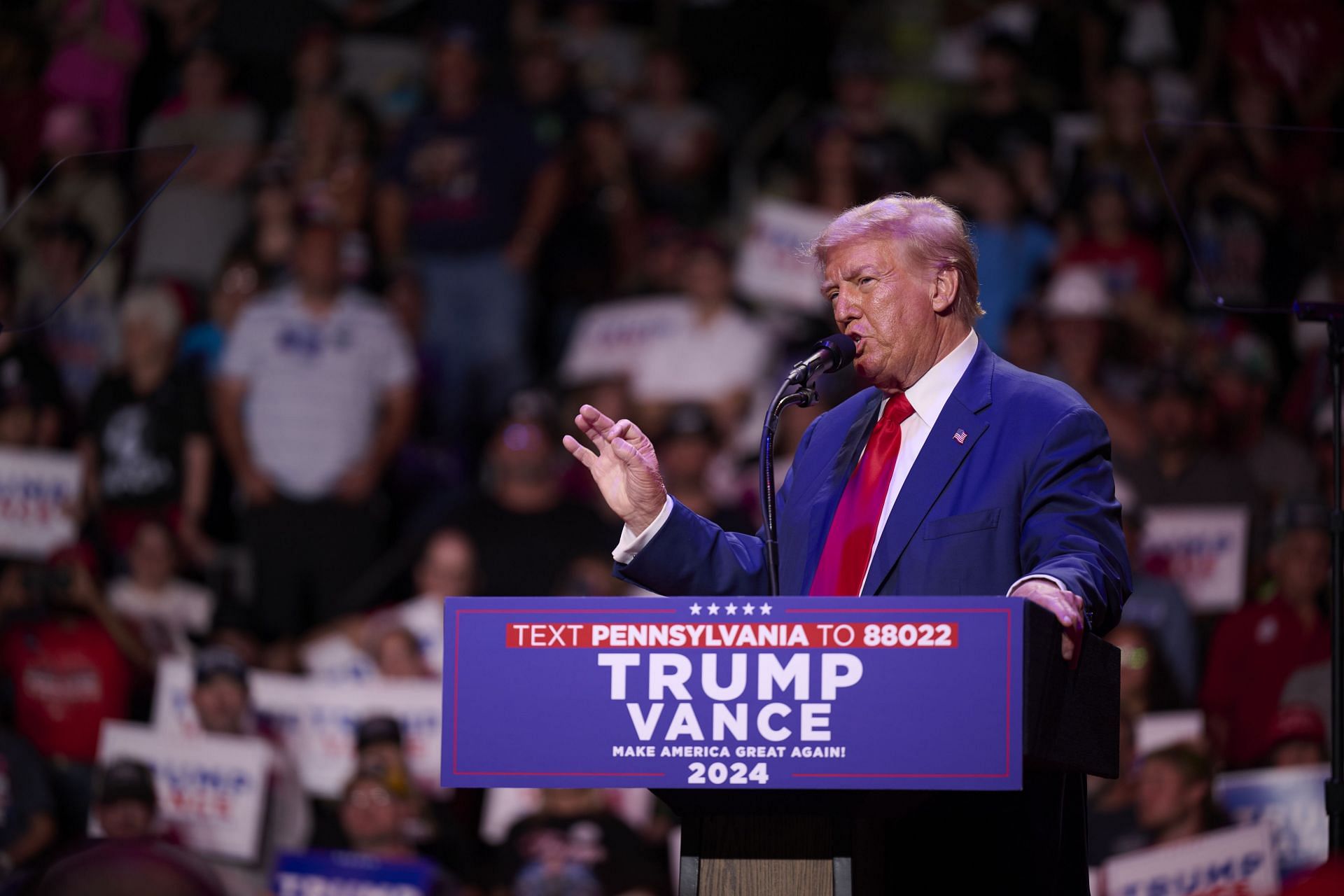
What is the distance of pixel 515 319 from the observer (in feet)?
25.6

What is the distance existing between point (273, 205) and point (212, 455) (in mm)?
1224

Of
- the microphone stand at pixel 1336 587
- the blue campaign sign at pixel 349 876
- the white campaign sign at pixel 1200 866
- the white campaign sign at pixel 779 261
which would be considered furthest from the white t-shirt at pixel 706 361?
the microphone stand at pixel 1336 587

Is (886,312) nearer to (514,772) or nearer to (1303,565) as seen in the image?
(514,772)

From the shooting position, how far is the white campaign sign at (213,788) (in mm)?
6441

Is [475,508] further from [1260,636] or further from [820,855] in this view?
[820,855]

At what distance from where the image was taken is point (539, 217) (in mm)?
7988

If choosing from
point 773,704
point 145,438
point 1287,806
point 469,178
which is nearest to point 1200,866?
point 1287,806

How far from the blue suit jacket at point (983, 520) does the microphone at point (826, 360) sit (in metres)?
0.19

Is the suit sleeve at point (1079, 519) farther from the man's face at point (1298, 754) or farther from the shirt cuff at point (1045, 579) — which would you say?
the man's face at point (1298, 754)

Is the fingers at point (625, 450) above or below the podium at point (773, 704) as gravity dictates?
above

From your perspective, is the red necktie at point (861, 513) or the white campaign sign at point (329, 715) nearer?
the red necktie at point (861, 513)

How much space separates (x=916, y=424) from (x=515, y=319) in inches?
198

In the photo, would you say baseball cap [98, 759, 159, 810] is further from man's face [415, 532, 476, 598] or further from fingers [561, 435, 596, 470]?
fingers [561, 435, 596, 470]

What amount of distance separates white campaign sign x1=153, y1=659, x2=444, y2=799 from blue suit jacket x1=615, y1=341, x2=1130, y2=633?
12.2 ft
